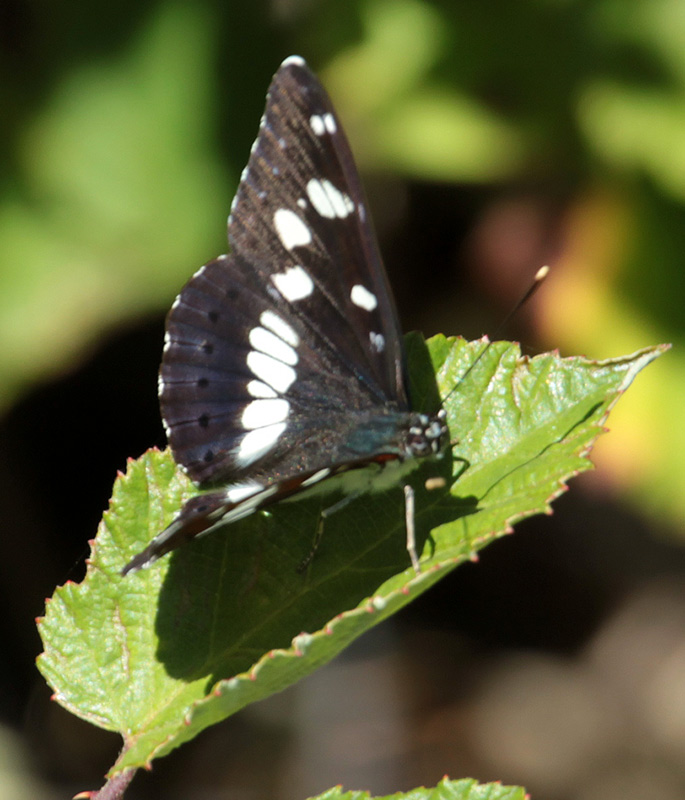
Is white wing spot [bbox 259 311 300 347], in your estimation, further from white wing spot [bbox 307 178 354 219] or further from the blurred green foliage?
the blurred green foliage

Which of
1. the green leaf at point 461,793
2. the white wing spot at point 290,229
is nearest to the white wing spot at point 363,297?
the white wing spot at point 290,229

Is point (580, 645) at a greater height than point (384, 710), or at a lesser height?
lesser

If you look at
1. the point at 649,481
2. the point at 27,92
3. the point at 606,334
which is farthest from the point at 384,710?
the point at 27,92

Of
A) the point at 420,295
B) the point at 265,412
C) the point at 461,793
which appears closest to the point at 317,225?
the point at 265,412

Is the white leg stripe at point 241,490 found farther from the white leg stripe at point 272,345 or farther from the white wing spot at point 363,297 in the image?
the white wing spot at point 363,297

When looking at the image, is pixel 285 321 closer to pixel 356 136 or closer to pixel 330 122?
pixel 330 122

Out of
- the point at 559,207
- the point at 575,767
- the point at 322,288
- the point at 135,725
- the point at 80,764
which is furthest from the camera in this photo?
the point at 559,207

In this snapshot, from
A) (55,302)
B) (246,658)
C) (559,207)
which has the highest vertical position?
(55,302)

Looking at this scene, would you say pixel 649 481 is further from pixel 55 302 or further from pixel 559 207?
pixel 55 302
